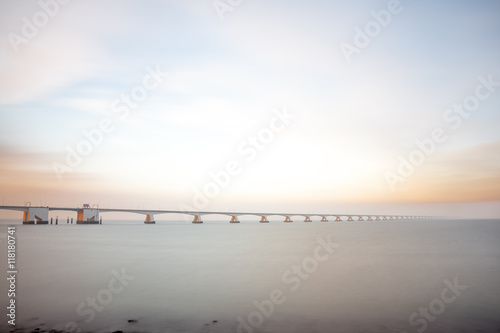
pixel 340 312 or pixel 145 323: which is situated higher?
pixel 145 323

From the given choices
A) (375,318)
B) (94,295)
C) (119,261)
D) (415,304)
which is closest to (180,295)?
(94,295)

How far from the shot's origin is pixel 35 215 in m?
117

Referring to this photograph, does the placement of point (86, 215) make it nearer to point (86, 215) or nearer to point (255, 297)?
point (86, 215)

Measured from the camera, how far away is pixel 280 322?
12.2 metres

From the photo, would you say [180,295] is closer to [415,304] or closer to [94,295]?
[94,295]

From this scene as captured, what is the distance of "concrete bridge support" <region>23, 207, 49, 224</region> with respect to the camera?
11525cm

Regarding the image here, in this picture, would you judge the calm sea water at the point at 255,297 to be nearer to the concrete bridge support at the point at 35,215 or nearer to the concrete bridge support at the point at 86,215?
the concrete bridge support at the point at 35,215

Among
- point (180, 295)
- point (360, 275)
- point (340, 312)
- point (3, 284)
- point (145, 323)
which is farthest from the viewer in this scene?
→ point (360, 275)

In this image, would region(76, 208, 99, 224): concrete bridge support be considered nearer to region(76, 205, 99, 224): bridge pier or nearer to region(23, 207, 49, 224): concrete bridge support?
region(76, 205, 99, 224): bridge pier

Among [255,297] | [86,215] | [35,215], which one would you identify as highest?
[86,215]

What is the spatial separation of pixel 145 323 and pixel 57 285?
33.4 ft

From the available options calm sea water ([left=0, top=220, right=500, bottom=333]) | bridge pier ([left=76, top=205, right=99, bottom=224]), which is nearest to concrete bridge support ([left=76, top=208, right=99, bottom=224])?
bridge pier ([left=76, top=205, right=99, bottom=224])

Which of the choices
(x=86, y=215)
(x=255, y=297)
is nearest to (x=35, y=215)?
(x=86, y=215)

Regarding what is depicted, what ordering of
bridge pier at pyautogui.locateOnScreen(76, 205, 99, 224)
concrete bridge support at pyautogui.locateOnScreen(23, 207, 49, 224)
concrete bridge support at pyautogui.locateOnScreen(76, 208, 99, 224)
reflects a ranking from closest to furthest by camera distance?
1. concrete bridge support at pyautogui.locateOnScreen(23, 207, 49, 224)
2. concrete bridge support at pyautogui.locateOnScreen(76, 208, 99, 224)
3. bridge pier at pyautogui.locateOnScreen(76, 205, 99, 224)
